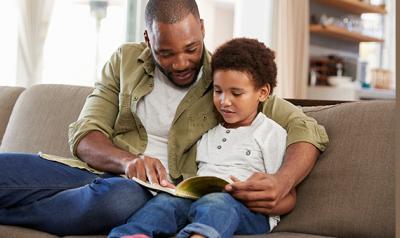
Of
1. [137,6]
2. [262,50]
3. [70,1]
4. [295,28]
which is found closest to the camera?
[262,50]

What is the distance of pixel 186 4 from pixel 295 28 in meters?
3.26

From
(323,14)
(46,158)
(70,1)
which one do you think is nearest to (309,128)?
(46,158)

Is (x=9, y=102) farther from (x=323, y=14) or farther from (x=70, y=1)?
(x=323, y=14)

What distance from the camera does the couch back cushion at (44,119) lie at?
2.44m

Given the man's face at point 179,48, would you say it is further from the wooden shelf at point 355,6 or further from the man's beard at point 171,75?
the wooden shelf at point 355,6

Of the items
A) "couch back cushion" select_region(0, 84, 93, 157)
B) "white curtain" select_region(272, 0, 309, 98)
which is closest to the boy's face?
"couch back cushion" select_region(0, 84, 93, 157)

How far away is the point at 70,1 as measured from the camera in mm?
4125

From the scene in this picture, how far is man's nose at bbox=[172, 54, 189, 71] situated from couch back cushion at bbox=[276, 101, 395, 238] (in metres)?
0.47

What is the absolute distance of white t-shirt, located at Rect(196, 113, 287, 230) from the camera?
1786 millimetres

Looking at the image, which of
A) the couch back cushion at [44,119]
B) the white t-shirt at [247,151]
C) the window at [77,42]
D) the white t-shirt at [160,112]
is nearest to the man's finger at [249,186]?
the white t-shirt at [247,151]

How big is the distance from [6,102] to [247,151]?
1.36m

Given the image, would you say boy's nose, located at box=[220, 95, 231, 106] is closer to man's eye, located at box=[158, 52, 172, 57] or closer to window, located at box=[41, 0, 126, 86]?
man's eye, located at box=[158, 52, 172, 57]

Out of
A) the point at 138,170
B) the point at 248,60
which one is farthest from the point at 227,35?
the point at 138,170

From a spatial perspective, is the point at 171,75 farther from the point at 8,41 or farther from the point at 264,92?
the point at 8,41
